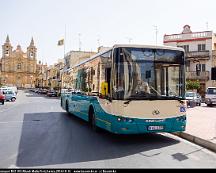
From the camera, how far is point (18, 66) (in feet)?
489

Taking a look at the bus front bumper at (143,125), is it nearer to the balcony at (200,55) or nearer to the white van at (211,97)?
the white van at (211,97)

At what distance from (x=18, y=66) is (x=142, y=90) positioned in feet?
477

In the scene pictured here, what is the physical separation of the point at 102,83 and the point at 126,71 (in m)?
1.39

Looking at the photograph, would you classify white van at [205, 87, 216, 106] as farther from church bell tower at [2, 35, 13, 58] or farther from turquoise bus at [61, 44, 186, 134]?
church bell tower at [2, 35, 13, 58]

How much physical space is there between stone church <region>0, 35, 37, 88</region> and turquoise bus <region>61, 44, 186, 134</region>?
133951mm

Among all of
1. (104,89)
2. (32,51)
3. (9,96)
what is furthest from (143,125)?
(32,51)

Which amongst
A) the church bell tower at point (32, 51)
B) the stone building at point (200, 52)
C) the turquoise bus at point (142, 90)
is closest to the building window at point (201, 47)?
the stone building at point (200, 52)

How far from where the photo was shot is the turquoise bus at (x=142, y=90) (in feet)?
32.3

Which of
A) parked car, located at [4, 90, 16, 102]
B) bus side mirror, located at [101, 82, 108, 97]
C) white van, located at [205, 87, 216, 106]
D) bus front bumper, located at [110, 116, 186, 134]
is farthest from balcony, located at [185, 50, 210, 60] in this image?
bus front bumper, located at [110, 116, 186, 134]

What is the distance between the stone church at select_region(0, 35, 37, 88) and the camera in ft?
465

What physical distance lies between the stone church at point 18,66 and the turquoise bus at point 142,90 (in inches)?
5274

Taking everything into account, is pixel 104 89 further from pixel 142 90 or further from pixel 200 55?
A: pixel 200 55

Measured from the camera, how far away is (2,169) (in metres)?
6.66

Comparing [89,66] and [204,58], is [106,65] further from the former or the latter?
[204,58]
